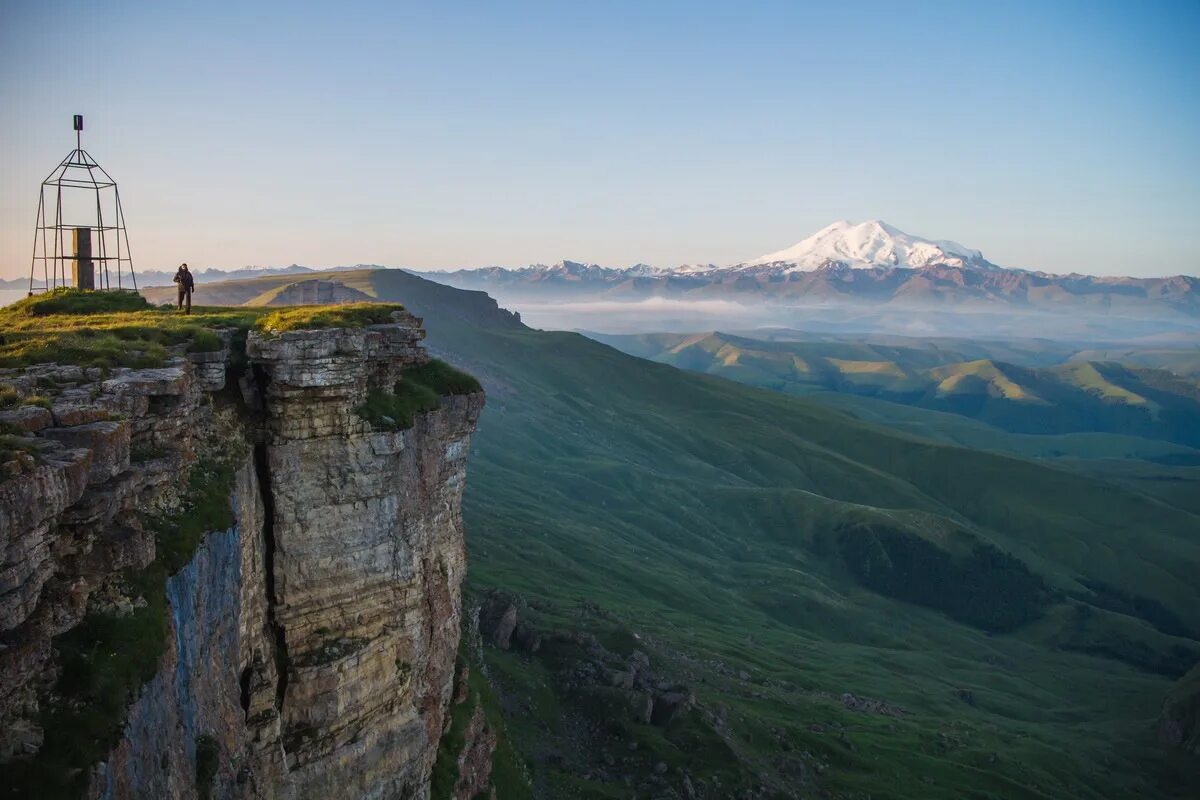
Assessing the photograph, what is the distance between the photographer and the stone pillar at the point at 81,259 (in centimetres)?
4566

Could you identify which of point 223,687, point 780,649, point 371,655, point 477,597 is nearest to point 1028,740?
point 780,649

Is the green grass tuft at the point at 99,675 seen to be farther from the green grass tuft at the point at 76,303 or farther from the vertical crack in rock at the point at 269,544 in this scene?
the green grass tuft at the point at 76,303

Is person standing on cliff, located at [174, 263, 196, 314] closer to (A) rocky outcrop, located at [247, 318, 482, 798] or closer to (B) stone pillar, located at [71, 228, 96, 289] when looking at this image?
(B) stone pillar, located at [71, 228, 96, 289]

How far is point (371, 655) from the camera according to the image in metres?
34.9

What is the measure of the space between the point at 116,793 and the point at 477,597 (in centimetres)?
8038

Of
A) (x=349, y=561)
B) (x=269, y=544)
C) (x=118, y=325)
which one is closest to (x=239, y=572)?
(x=269, y=544)

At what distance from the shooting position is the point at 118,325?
32.2 meters

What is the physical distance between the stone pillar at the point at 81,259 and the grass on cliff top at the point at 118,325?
4.70 meters

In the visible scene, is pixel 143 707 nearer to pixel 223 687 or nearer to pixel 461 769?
pixel 223 687

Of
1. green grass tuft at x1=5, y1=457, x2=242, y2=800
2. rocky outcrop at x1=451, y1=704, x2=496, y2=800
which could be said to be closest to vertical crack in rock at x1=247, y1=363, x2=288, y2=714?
green grass tuft at x1=5, y1=457, x2=242, y2=800

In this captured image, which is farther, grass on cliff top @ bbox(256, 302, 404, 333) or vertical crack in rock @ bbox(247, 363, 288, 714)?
grass on cliff top @ bbox(256, 302, 404, 333)

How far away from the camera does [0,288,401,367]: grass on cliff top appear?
89.4 ft

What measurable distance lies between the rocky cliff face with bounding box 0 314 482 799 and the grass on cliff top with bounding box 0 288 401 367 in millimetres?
1301

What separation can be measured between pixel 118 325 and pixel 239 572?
11.4 m
